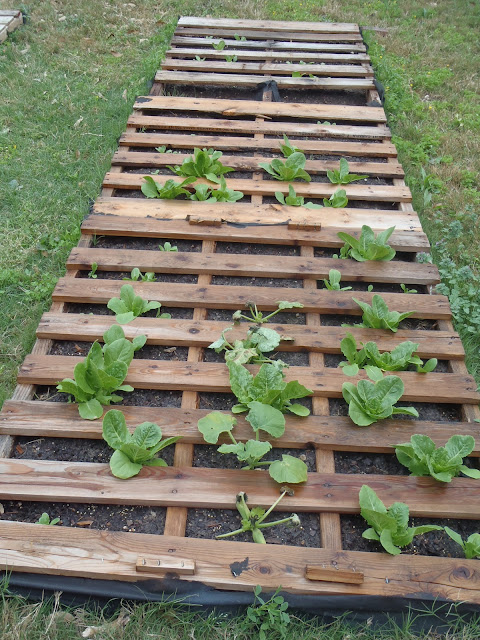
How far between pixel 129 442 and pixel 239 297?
101cm

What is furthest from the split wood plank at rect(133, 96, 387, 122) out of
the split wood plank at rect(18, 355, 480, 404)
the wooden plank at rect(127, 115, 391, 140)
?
the split wood plank at rect(18, 355, 480, 404)

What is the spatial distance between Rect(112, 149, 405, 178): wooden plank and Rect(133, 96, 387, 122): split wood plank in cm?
63

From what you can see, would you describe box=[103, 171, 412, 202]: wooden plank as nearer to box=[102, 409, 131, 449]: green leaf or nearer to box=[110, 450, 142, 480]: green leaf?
box=[102, 409, 131, 449]: green leaf

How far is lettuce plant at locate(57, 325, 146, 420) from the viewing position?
2.29 m

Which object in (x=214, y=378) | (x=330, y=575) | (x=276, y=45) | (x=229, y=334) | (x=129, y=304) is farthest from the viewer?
(x=276, y=45)

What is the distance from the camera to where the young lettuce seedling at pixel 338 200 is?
3.41 metres

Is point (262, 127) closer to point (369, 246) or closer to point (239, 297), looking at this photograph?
point (369, 246)

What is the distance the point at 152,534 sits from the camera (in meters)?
1.98

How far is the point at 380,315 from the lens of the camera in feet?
8.82

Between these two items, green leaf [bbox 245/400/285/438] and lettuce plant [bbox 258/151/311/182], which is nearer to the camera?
green leaf [bbox 245/400/285/438]

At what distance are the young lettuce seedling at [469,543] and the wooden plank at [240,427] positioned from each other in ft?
1.27

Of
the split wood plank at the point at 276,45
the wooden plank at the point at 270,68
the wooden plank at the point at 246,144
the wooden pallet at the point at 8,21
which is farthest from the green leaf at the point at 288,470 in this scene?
the wooden pallet at the point at 8,21

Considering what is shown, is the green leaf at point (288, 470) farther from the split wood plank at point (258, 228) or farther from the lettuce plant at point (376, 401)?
the split wood plank at point (258, 228)

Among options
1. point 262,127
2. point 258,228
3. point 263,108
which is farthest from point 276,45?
point 258,228
